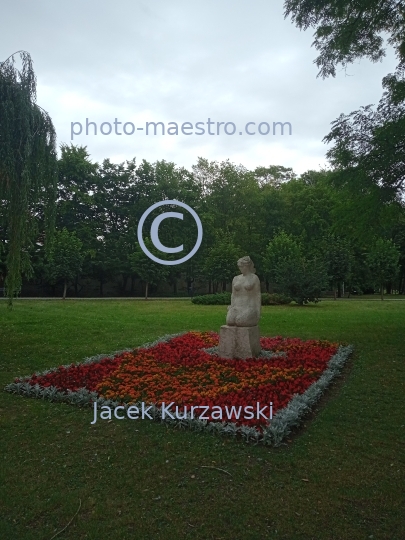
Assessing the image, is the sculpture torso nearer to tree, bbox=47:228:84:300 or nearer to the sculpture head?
the sculpture head

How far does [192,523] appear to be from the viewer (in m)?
2.69

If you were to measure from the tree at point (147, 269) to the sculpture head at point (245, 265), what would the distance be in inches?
56.8

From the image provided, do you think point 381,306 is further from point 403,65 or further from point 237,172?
point 237,172

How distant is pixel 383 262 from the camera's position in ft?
43.7

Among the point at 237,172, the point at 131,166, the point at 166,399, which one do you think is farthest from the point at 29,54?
the point at 166,399

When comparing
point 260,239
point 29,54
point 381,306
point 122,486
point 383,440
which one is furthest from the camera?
point 381,306

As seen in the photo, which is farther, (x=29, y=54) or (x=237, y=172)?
(x=29, y=54)

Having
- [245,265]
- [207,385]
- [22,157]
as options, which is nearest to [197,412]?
[207,385]

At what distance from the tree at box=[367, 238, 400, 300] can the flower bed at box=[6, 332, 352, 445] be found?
263 inches

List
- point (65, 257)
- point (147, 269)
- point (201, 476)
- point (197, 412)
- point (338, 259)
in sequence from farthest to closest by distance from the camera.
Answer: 1. point (338, 259)
2. point (65, 257)
3. point (147, 269)
4. point (197, 412)
5. point (201, 476)

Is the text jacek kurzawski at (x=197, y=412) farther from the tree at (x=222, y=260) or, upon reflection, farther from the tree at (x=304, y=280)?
the tree at (x=304, y=280)

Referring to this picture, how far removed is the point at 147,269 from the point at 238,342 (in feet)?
6.71

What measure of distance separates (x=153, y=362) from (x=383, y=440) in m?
3.57

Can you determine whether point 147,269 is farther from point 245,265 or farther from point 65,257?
point 245,265
